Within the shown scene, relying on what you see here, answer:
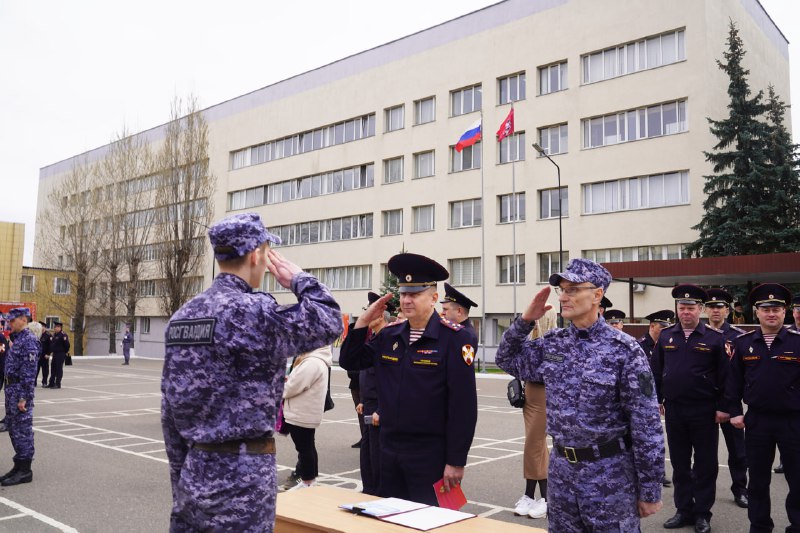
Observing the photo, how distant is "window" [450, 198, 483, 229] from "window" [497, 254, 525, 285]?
9.37 ft

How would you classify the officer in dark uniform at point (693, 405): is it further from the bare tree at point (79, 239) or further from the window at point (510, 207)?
the bare tree at point (79, 239)

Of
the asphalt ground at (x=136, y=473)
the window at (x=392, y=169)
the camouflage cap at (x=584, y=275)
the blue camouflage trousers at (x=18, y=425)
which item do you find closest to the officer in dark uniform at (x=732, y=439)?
the asphalt ground at (x=136, y=473)

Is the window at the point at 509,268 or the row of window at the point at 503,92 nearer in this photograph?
the row of window at the point at 503,92

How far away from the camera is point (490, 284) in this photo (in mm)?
37625

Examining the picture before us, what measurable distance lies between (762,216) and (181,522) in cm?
3143

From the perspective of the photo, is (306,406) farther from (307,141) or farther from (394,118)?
(307,141)

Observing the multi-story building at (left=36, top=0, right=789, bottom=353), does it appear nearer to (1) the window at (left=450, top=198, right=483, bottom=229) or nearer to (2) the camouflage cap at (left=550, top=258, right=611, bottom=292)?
(1) the window at (left=450, top=198, right=483, bottom=229)

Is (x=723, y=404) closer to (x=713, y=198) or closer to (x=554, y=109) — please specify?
(x=713, y=198)

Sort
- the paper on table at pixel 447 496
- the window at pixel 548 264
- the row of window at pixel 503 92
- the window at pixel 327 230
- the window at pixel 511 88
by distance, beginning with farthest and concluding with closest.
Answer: the window at pixel 327 230 → the window at pixel 511 88 → the window at pixel 548 264 → the row of window at pixel 503 92 → the paper on table at pixel 447 496

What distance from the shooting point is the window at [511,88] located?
37591 millimetres

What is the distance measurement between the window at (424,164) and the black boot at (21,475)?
34754 mm

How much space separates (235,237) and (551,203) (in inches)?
1349

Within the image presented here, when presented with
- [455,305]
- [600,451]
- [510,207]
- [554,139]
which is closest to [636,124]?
[554,139]

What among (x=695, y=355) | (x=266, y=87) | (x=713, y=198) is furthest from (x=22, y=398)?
(x=266, y=87)
